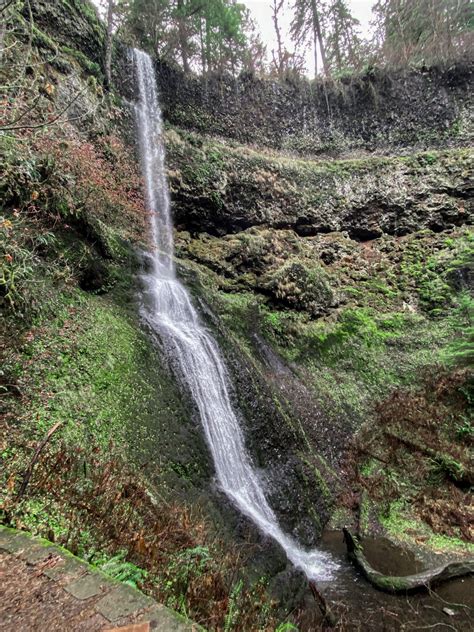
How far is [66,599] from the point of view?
2062 mm

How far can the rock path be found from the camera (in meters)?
1.88

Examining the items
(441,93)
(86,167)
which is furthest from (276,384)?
(441,93)

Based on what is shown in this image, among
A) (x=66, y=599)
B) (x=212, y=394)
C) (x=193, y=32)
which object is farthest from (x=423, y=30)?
(x=66, y=599)

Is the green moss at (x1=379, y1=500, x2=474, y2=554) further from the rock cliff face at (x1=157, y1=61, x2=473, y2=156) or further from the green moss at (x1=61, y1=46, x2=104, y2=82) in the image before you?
the rock cliff face at (x1=157, y1=61, x2=473, y2=156)

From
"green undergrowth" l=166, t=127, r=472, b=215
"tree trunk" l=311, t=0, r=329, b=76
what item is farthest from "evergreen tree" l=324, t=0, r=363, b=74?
"green undergrowth" l=166, t=127, r=472, b=215

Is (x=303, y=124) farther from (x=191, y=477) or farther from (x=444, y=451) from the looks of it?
(x=191, y=477)

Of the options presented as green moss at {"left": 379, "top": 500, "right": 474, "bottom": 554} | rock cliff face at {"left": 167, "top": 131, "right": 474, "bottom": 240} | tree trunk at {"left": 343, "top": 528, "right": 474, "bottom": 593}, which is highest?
rock cliff face at {"left": 167, "top": 131, "right": 474, "bottom": 240}

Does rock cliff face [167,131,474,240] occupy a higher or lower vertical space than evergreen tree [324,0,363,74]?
lower

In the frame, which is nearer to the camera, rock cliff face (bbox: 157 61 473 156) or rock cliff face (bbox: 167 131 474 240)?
rock cliff face (bbox: 167 131 474 240)

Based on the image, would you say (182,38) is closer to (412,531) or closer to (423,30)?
(423,30)

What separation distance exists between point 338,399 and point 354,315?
3.84 metres

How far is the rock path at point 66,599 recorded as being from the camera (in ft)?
6.16

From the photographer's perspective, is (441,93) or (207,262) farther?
(441,93)

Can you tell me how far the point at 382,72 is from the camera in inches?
822
